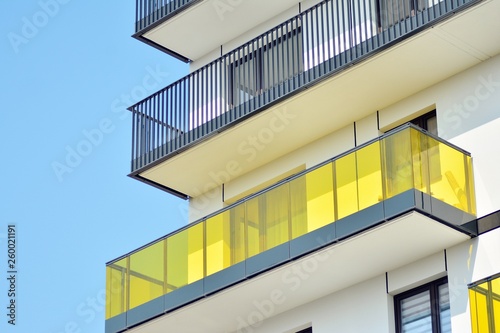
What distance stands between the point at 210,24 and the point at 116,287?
227 inches

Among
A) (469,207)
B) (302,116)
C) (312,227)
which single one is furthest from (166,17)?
(469,207)

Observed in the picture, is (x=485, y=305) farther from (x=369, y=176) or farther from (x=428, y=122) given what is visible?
(x=428, y=122)

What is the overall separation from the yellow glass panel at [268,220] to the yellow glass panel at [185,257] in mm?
1163

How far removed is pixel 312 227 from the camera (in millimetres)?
25828

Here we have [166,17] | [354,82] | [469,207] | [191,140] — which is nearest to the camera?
[469,207]

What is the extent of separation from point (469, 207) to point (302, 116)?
13.9 ft

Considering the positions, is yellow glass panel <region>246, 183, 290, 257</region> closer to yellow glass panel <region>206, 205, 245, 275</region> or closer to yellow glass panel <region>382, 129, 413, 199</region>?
yellow glass panel <region>206, 205, 245, 275</region>

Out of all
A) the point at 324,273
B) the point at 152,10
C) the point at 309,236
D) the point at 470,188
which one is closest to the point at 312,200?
the point at 309,236

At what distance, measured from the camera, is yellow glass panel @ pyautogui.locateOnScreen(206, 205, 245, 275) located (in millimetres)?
26941

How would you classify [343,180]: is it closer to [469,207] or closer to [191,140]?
[469,207]

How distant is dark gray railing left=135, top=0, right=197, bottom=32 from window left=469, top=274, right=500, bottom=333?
10738 millimetres

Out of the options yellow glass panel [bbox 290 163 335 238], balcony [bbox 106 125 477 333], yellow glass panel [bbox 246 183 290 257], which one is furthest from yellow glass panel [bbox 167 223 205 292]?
yellow glass panel [bbox 290 163 335 238]

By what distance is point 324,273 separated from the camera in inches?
1013

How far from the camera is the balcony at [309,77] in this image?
25.4 m
